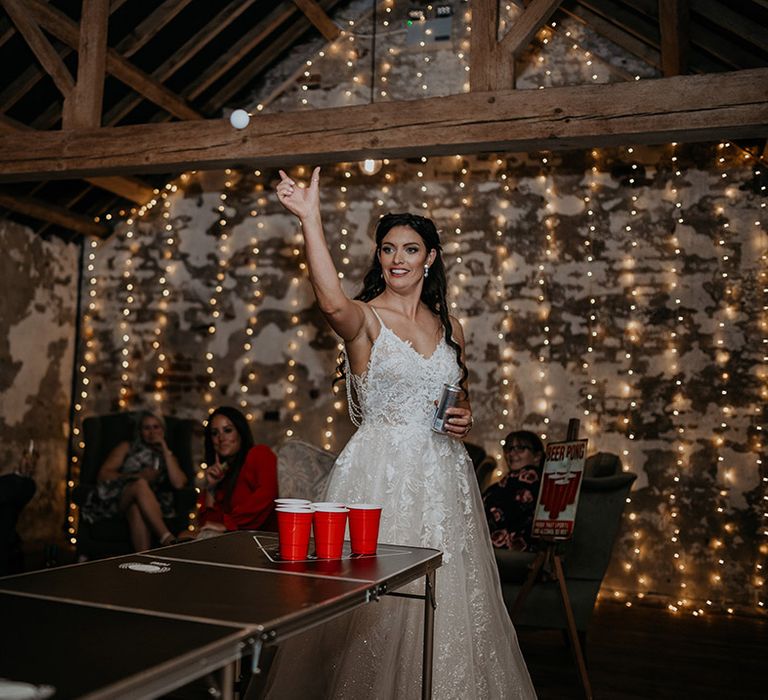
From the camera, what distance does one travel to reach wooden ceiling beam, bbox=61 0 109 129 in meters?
4.91

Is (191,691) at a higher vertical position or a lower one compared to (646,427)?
lower

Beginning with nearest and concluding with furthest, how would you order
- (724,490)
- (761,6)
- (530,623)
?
1. (530,623)
2. (761,6)
3. (724,490)

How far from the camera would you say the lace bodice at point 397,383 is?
2416 millimetres

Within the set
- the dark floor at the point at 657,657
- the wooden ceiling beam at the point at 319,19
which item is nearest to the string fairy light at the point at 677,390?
the dark floor at the point at 657,657

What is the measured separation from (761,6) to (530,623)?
3.58m

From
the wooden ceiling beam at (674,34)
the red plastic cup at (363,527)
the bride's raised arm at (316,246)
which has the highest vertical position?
the wooden ceiling beam at (674,34)

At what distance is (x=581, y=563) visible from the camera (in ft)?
12.3

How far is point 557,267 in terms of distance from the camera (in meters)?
6.06

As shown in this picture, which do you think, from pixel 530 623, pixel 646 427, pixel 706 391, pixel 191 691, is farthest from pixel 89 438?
pixel 706 391

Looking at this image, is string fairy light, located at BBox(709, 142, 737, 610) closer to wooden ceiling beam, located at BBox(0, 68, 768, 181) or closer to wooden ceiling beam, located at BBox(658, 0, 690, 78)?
wooden ceiling beam, located at BBox(658, 0, 690, 78)

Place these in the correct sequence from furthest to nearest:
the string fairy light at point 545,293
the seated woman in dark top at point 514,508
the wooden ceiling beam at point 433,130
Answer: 1. the string fairy light at point 545,293
2. the seated woman in dark top at point 514,508
3. the wooden ceiling beam at point 433,130

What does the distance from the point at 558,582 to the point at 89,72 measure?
4.09 m

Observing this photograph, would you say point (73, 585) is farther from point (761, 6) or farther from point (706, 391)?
point (706, 391)

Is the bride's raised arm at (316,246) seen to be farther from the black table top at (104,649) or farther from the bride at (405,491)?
the black table top at (104,649)
